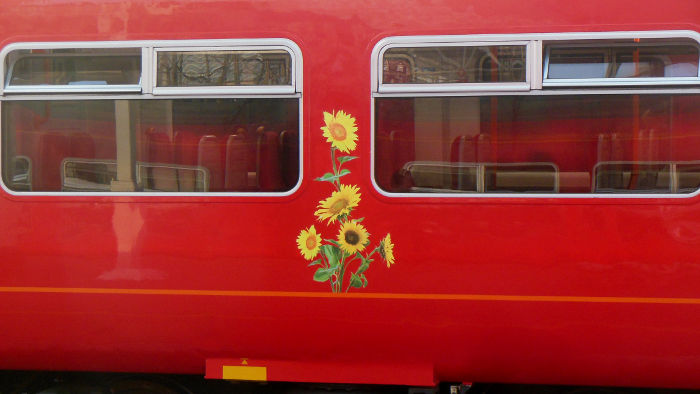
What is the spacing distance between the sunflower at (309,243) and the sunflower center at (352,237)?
0.51 feet

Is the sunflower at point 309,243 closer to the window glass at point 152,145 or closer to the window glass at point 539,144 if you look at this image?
the window glass at point 152,145

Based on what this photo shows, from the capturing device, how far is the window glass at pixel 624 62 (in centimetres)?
369

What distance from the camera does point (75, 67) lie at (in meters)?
4.02

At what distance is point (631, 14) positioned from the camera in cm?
370

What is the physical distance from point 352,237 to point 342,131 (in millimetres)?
579

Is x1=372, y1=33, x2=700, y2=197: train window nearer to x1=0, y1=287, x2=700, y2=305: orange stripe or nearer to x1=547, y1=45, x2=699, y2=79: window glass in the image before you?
x1=547, y1=45, x2=699, y2=79: window glass

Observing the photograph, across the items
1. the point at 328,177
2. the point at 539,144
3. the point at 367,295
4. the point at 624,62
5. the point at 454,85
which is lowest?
the point at 367,295

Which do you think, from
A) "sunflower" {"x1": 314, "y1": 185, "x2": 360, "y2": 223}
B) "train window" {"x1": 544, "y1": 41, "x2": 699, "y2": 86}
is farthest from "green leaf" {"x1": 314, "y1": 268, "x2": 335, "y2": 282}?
"train window" {"x1": 544, "y1": 41, "x2": 699, "y2": 86}

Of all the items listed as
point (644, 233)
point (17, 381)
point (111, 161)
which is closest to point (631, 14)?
point (644, 233)

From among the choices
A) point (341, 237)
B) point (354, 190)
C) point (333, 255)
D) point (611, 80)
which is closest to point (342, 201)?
point (354, 190)

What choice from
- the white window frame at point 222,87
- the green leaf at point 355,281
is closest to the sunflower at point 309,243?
the green leaf at point 355,281

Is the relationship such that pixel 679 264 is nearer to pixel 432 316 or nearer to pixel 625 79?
pixel 625 79

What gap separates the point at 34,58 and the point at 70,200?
83 cm

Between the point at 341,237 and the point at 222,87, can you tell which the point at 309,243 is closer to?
the point at 341,237
